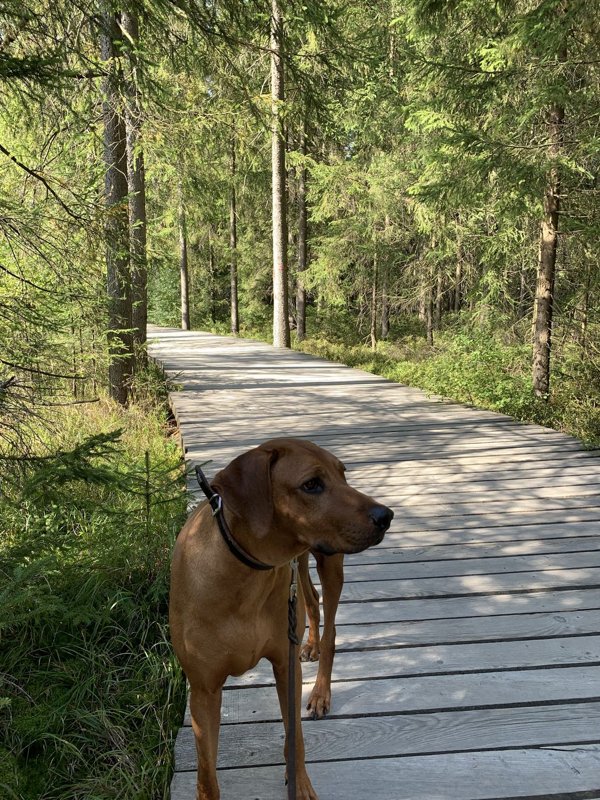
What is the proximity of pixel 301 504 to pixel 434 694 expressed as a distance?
50.9 inches

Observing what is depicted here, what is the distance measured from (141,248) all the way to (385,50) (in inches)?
642

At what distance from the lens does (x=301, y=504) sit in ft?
6.11

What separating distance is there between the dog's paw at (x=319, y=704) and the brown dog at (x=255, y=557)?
1.36ft

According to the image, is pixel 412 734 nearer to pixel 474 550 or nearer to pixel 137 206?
pixel 474 550

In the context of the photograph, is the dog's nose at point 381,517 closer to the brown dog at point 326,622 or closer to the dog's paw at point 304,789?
the brown dog at point 326,622

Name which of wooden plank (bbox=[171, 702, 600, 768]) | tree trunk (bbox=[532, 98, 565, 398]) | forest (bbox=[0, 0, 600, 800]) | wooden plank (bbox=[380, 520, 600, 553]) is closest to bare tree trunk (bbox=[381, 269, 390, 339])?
forest (bbox=[0, 0, 600, 800])

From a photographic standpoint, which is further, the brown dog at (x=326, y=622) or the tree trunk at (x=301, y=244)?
the tree trunk at (x=301, y=244)

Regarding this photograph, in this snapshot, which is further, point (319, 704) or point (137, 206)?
point (137, 206)

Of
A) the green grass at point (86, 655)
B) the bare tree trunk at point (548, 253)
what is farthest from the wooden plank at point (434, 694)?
the bare tree trunk at point (548, 253)

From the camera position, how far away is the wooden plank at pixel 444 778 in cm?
205

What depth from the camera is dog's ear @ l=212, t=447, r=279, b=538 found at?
1.84 metres

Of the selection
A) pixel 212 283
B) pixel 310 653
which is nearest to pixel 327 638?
pixel 310 653

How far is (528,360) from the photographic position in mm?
10414

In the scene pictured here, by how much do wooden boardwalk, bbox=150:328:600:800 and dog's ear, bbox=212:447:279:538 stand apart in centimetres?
103
